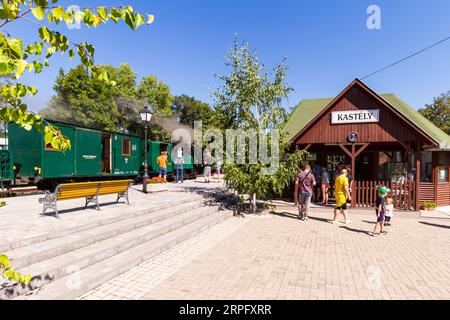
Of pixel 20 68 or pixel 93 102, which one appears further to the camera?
pixel 93 102

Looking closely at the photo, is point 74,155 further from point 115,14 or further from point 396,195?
point 396,195

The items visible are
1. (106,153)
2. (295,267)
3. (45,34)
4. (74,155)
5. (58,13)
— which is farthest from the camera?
(106,153)

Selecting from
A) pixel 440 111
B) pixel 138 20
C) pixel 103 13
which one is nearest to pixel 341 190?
pixel 138 20

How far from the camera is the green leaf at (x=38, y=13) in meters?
1.93

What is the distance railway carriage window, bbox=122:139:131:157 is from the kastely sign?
12.2 metres

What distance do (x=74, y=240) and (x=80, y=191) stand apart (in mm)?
2766

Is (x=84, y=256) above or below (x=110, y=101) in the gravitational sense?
below

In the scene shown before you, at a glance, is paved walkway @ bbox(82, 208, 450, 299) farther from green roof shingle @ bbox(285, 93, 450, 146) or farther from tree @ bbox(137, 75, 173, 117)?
tree @ bbox(137, 75, 173, 117)

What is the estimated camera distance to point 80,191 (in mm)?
8094

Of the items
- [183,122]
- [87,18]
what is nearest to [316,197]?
[87,18]

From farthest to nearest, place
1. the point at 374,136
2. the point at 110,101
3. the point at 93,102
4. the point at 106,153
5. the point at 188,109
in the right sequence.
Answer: the point at 188,109, the point at 110,101, the point at 93,102, the point at 106,153, the point at 374,136
